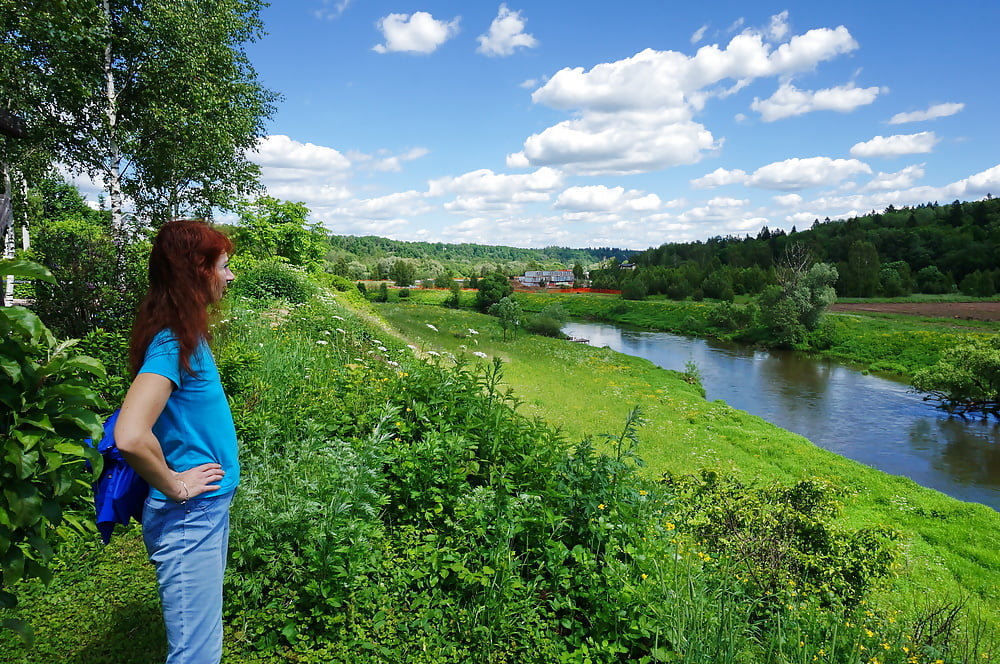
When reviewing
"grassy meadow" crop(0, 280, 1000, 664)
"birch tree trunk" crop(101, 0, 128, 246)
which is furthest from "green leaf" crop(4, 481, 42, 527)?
"birch tree trunk" crop(101, 0, 128, 246)

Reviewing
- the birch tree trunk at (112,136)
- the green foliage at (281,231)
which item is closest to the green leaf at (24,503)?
the birch tree trunk at (112,136)

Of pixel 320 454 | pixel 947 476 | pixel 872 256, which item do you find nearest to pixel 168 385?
pixel 320 454

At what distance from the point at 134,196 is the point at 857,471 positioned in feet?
75.6

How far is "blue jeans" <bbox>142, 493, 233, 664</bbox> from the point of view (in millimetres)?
2025

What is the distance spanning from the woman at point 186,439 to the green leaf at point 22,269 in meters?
0.33

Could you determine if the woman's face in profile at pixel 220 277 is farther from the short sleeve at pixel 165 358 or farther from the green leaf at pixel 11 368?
the green leaf at pixel 11 368

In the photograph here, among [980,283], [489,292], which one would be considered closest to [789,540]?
[489,292]

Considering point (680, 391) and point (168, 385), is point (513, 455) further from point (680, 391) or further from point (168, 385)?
point (680, 391)

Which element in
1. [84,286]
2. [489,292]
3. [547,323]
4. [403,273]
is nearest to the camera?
[84,286]

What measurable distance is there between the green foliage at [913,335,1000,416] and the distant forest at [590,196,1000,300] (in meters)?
39.2

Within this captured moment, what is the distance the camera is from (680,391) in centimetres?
2344

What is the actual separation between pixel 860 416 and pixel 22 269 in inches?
1068

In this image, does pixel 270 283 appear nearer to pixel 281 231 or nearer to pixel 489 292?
pixel 281 231

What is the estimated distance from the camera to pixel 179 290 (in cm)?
207
